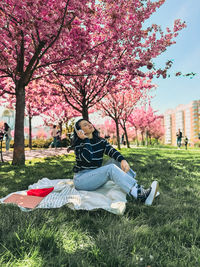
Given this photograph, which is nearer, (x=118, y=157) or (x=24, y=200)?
(x=24, y=200)

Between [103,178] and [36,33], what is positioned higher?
[36,33]

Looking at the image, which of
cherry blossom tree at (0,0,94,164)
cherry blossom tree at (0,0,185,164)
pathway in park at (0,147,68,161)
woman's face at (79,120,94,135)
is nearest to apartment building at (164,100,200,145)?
pathway in park at (0,147,68,161)

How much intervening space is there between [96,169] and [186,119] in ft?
613

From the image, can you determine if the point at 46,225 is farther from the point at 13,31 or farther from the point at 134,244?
the point at 13,31

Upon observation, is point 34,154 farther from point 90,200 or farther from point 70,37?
point 90,200

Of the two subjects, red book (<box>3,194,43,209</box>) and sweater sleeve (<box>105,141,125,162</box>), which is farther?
sweater sleeve (<box>105,141,125,162</box>)

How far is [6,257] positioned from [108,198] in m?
1.51

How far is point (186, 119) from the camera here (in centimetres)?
17288

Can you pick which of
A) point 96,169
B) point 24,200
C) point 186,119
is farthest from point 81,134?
point 186,119

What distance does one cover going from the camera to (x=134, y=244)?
1688 mm

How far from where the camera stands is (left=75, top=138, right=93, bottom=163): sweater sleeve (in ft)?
9.77

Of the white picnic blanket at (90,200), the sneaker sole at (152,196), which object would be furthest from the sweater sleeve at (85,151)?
the sneaker sole at (152,196)

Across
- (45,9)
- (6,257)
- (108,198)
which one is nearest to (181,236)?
(108,198)

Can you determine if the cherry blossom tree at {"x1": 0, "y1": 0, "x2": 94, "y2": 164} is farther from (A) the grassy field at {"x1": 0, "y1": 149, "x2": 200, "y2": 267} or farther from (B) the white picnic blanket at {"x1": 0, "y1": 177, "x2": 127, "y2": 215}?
(A) the grassy field at {"x1": 0, "y1": 149, "x2": 200, "y2": 267}
